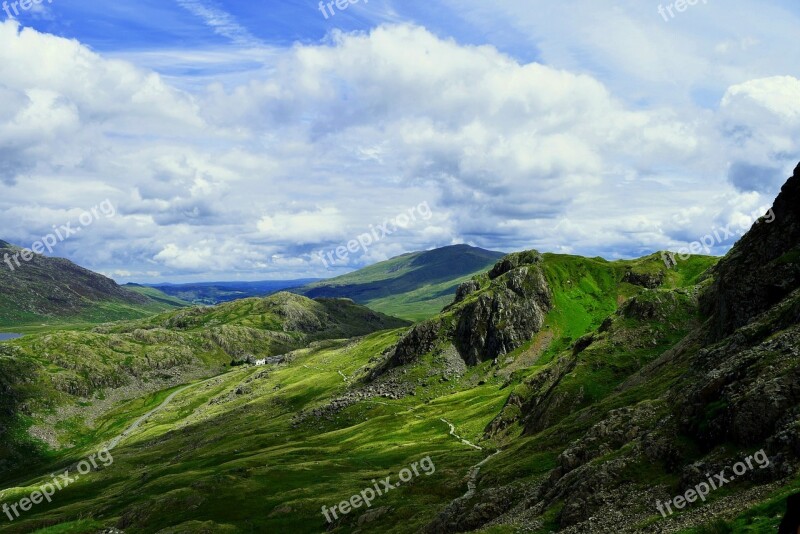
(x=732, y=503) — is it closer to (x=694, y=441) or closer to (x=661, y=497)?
(x=661, y=497)

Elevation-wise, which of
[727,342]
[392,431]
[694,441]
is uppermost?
[727,342]

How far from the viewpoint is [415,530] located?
245 ft

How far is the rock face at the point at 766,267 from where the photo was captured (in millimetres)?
76875

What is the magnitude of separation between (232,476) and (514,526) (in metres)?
100

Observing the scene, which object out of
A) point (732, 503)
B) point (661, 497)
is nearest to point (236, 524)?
point (661, 497)

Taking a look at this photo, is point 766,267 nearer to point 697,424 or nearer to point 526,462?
point 697,424

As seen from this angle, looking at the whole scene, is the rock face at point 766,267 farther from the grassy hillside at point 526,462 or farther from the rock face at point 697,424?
the grassy hillside at point 526,462
